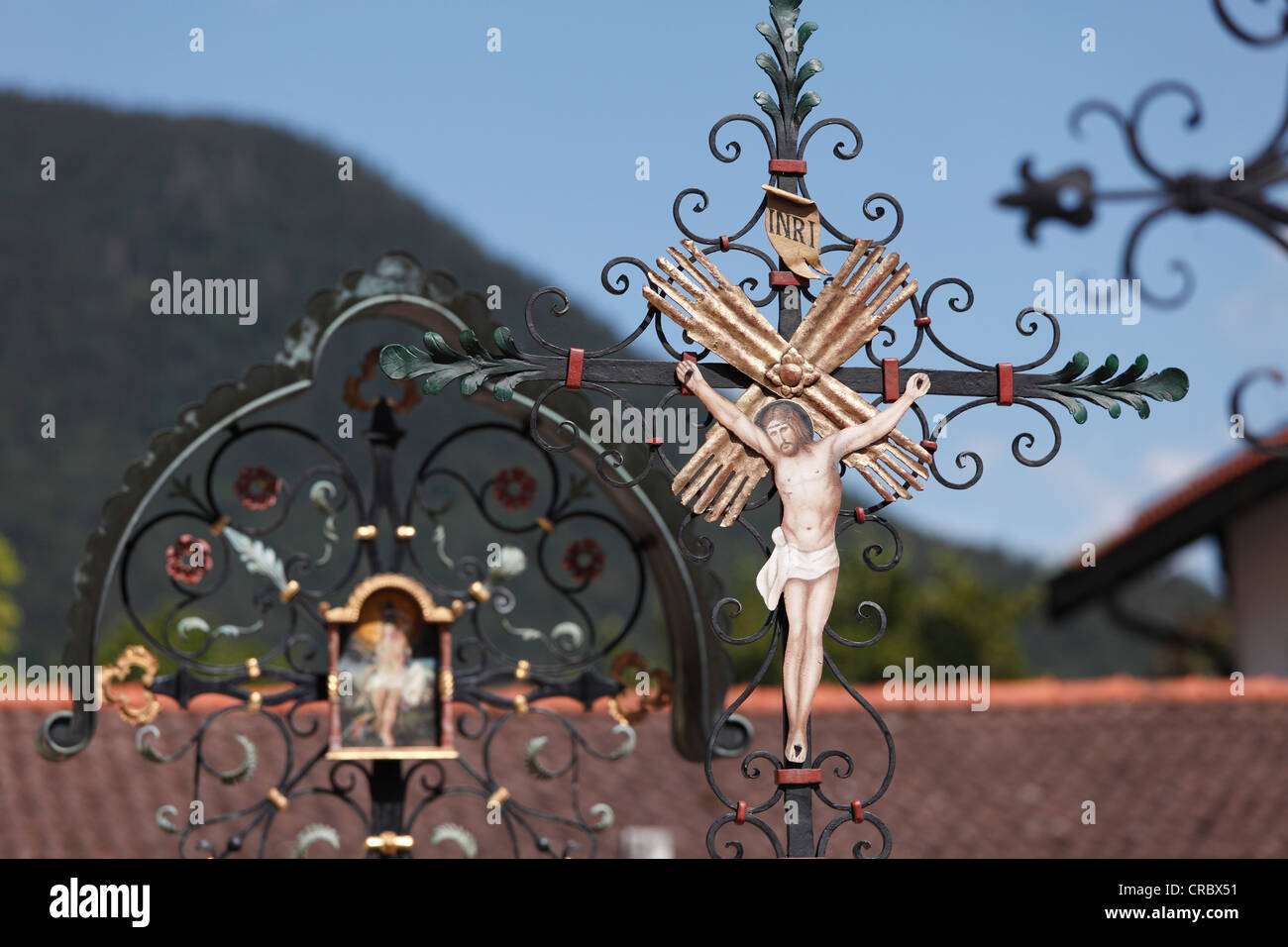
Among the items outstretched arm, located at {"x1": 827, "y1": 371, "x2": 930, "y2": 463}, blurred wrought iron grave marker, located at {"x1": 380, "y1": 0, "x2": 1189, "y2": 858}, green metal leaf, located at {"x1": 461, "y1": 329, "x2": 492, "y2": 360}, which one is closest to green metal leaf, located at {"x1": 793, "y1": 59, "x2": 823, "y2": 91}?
blurred wrought iron grave marker, located at {"x1": 380, "y1": 0, "x2": 1189, "y2": 858}

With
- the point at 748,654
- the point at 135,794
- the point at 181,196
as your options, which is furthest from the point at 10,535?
the point at 135,794

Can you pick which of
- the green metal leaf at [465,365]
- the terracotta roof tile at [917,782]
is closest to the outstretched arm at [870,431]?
the green metal leaf at [465,365]

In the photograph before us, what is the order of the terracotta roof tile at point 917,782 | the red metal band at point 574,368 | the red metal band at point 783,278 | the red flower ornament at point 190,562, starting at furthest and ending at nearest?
the terracotta roof tile at point 917,782 → the red flower ornament at point 190,562 → the red metal band at point 783,278 → the red metal band at point 574,368

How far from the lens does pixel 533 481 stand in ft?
27.9

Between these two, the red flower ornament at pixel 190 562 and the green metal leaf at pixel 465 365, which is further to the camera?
the red flower ornament at pixel 190 562

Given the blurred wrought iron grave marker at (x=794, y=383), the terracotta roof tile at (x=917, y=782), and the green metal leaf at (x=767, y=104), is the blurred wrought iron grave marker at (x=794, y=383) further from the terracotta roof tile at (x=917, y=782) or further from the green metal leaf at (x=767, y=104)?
the terracotta roof tile at (x=917, y=782)

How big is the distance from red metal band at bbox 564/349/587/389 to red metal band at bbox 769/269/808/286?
0.58m

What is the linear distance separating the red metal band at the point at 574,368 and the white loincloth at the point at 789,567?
64 centimetres

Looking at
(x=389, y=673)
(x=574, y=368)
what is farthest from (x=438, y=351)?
(x=389, y=673)

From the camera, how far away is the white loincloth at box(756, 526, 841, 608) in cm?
479

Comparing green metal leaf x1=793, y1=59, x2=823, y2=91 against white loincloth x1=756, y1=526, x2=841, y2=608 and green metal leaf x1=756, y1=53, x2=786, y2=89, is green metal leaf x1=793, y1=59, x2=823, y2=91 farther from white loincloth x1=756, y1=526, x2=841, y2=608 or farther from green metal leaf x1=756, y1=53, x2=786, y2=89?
white loincloth x1=756, y1=526, x2=841, y2=608

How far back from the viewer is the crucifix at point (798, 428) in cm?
481

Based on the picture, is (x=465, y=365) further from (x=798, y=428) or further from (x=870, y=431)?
(x=870, y=431)
